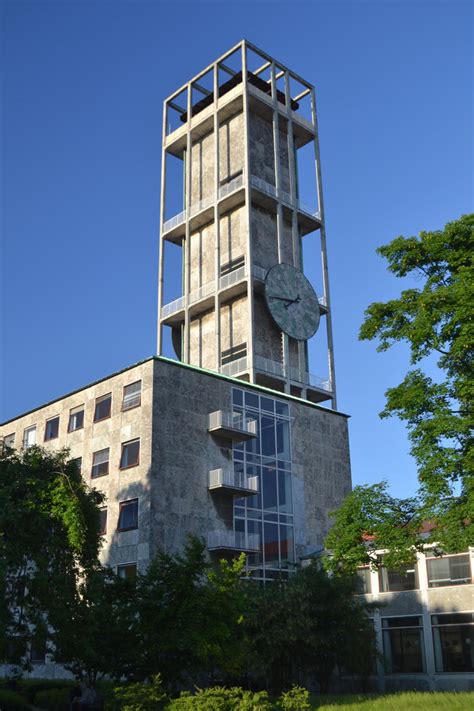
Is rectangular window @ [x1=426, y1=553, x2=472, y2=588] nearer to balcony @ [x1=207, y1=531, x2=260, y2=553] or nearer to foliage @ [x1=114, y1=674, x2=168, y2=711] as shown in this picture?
balcony @ [x1=207, y1=531, x2=260, y2=553]

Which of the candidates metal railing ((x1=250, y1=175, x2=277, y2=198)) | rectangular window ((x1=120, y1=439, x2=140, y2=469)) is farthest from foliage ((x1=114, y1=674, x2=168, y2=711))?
metal railing ((x1=250, y1=175, x2=277, y2=198))

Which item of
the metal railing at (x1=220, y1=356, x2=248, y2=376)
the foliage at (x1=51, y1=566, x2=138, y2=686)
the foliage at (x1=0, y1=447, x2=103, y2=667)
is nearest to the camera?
the foliage at (x1=51, y1=566, x2=138, y2=686)

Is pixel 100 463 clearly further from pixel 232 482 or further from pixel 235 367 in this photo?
pixel 235 367

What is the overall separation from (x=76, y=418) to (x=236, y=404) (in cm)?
959

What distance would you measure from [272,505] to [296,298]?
1914cm

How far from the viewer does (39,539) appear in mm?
24828

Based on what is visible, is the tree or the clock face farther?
the clock face

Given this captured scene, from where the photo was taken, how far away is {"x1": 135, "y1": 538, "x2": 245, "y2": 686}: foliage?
21312 mm

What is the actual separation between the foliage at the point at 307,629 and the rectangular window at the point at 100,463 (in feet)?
43.9

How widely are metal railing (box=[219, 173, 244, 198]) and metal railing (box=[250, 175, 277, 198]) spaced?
93 centimetres

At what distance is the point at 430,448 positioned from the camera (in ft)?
77.3

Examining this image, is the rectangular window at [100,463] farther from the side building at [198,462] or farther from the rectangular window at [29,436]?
Result: the rectangular window at [29,436]

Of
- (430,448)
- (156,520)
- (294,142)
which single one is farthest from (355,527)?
(294,142)

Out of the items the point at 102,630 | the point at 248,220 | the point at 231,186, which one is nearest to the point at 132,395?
the point at 102,630
